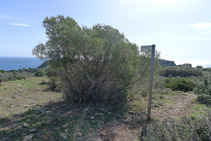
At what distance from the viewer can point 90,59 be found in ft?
14.9

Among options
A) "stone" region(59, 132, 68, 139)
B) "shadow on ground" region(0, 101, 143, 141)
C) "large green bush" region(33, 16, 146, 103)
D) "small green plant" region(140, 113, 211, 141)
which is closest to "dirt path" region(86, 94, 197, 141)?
"shadow on ground" region(0, 101, 143, 141)

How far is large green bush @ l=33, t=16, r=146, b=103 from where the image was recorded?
4.15 meters

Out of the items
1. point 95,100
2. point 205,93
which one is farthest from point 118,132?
point 205,93

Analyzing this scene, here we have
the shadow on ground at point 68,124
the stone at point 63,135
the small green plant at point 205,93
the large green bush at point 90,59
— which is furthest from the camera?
the small green plant at point 205,93

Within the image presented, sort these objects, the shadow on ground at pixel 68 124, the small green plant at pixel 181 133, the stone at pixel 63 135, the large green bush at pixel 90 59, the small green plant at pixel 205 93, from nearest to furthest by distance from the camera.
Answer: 1. the small green plant at pixel 181 133
2. the stone at pixel 63 135
3. the shadow on ground at pixel 68 124
4. the large green bush at pixel 90 59
5. the small green plant at pixel 205 93

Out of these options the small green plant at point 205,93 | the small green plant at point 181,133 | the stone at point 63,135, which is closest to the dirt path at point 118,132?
the small green plant at point 181,133

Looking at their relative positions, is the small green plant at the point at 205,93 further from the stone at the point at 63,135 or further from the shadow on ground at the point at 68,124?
the stone at the point at 63,135

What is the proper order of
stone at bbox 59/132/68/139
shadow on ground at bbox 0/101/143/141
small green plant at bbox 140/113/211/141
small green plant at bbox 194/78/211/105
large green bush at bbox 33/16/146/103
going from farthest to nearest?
1. small green plant at bbox 194/78/211/105
2. large green bush at bbox 33/16/146/103
3. shadow on ground at bbox 0/101/143/141
4. stone at bbox 59/132/68/139
5. small green plant at bbox 140/113/211/141

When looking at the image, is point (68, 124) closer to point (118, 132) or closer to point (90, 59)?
point (118, 132)

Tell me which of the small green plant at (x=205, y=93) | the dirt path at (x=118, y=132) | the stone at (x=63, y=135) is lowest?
the dirt path at (x=118, y=132)

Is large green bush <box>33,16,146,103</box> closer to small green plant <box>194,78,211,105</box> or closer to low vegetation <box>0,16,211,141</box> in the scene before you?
low vegetation <box>0,16,211,141</box>

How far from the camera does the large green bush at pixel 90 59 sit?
4148 mm

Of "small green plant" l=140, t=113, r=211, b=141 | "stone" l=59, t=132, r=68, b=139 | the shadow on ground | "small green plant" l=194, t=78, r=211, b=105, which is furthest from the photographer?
"small green plant" l=194, t=78, r=211, b=105

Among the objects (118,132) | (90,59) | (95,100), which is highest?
(90,59)
